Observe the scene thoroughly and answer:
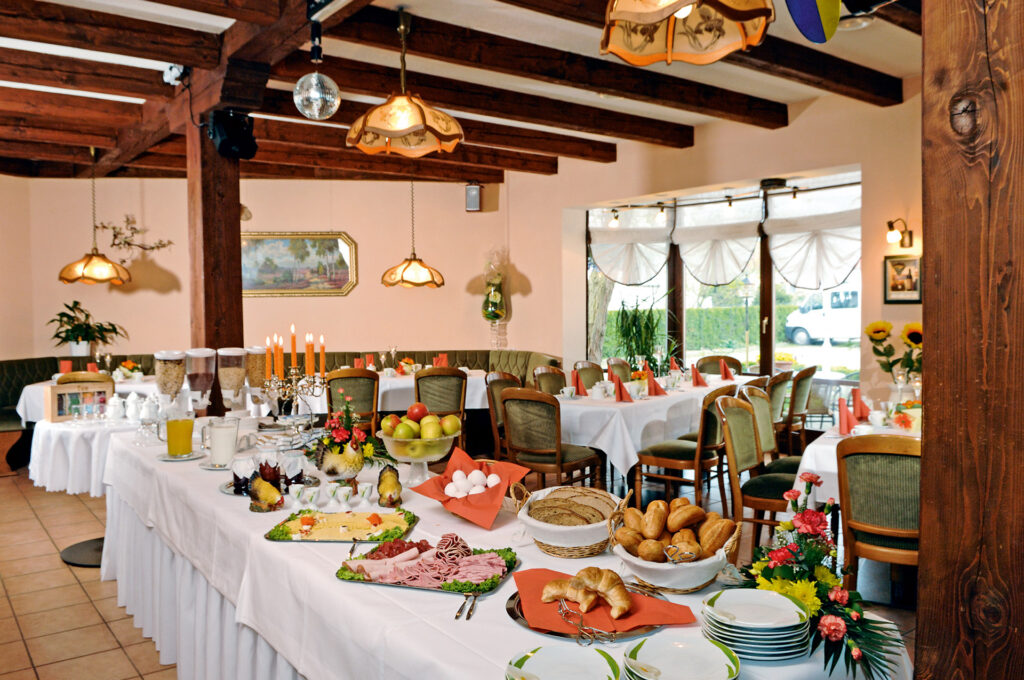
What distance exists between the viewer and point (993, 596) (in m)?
1.05

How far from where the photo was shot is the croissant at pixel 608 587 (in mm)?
1417

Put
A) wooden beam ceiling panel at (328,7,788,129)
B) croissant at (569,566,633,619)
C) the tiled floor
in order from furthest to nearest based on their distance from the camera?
wooden beam ceiling panel at (328,7,788,129), the tiled floor, croissant at (569,566,633,619)

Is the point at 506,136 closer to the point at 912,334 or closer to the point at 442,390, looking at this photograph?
the point at 442,390

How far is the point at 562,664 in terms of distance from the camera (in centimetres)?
125

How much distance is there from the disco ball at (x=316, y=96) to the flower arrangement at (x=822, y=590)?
2.72m

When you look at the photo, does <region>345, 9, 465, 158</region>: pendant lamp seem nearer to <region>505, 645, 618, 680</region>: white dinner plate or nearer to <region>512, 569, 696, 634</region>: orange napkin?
<region>512, 569, 696, 634</region>: orange napkin

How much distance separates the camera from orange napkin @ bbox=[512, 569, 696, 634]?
139 cm

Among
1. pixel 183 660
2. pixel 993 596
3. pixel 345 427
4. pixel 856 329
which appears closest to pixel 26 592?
pixel 183 660

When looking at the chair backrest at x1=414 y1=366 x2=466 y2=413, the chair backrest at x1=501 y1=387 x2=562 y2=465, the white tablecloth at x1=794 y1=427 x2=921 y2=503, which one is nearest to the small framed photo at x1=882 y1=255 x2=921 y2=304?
the white tablecloth at x1=794 y1=427 x2=921 y2=503

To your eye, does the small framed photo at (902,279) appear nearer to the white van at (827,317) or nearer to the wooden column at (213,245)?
the white van at (827,317)

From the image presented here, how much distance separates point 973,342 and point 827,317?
709 centimetres

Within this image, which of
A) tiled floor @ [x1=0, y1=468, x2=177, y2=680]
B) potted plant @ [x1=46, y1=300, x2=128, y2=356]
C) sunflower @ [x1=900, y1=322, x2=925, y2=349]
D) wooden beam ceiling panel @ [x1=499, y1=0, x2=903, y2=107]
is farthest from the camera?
potted plant @ [x1=46, y1=300, x2=128, y2=356]

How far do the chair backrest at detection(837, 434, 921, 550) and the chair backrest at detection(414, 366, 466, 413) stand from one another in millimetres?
3578

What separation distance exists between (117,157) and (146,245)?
4.56 feet
